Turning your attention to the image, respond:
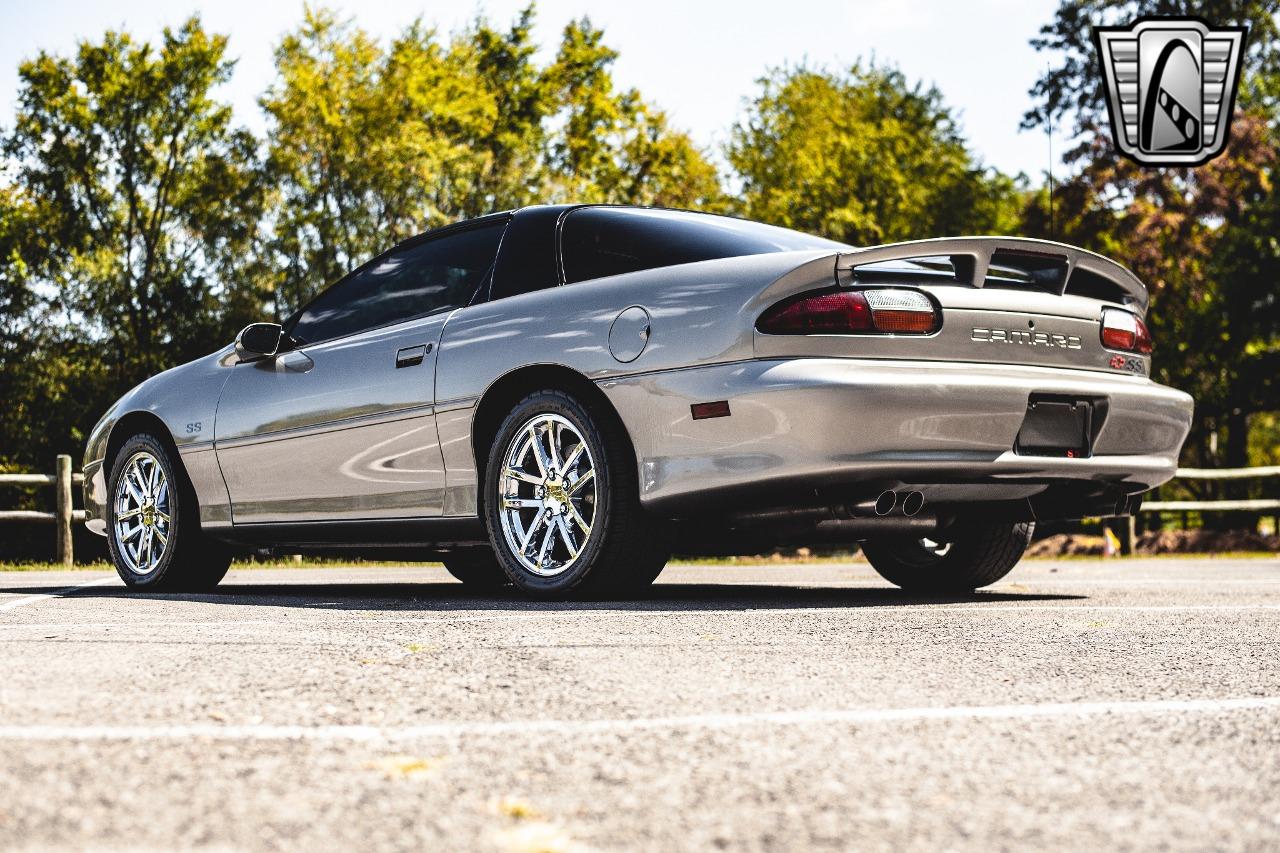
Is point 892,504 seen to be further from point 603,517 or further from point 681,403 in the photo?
point 603,517

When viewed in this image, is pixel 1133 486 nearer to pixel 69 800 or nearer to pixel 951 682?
pixel 951 682

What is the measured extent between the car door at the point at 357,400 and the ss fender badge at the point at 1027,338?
2.11m

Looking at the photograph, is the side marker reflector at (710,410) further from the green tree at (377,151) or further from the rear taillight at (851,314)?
the green tree at (377,151)

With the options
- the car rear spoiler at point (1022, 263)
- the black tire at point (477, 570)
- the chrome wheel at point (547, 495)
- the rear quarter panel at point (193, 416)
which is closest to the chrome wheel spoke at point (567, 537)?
the chrome wheel at point (547, 495)

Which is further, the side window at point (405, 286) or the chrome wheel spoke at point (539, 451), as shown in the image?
the side window at point (405, 286)

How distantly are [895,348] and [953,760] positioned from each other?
8.83 ft

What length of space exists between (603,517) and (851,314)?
120cm

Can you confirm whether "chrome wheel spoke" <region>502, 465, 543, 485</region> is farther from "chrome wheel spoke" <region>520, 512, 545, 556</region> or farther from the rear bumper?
the rear bumper

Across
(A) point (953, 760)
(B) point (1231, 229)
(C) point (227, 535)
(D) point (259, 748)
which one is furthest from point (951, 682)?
(B) point (1231, 229)

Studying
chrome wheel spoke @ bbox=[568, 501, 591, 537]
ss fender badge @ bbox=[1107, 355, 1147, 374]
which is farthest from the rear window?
ss fender badge @ bbox=[1107, 355, 1147, 374]

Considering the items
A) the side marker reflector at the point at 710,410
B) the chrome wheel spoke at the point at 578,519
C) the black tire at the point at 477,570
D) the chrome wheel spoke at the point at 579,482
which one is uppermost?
the side marker reflector at the point at 710,410

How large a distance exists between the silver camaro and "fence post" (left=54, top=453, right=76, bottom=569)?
6.65 metres

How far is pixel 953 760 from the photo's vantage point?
2.62 meters

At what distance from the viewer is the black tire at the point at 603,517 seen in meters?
5.44
